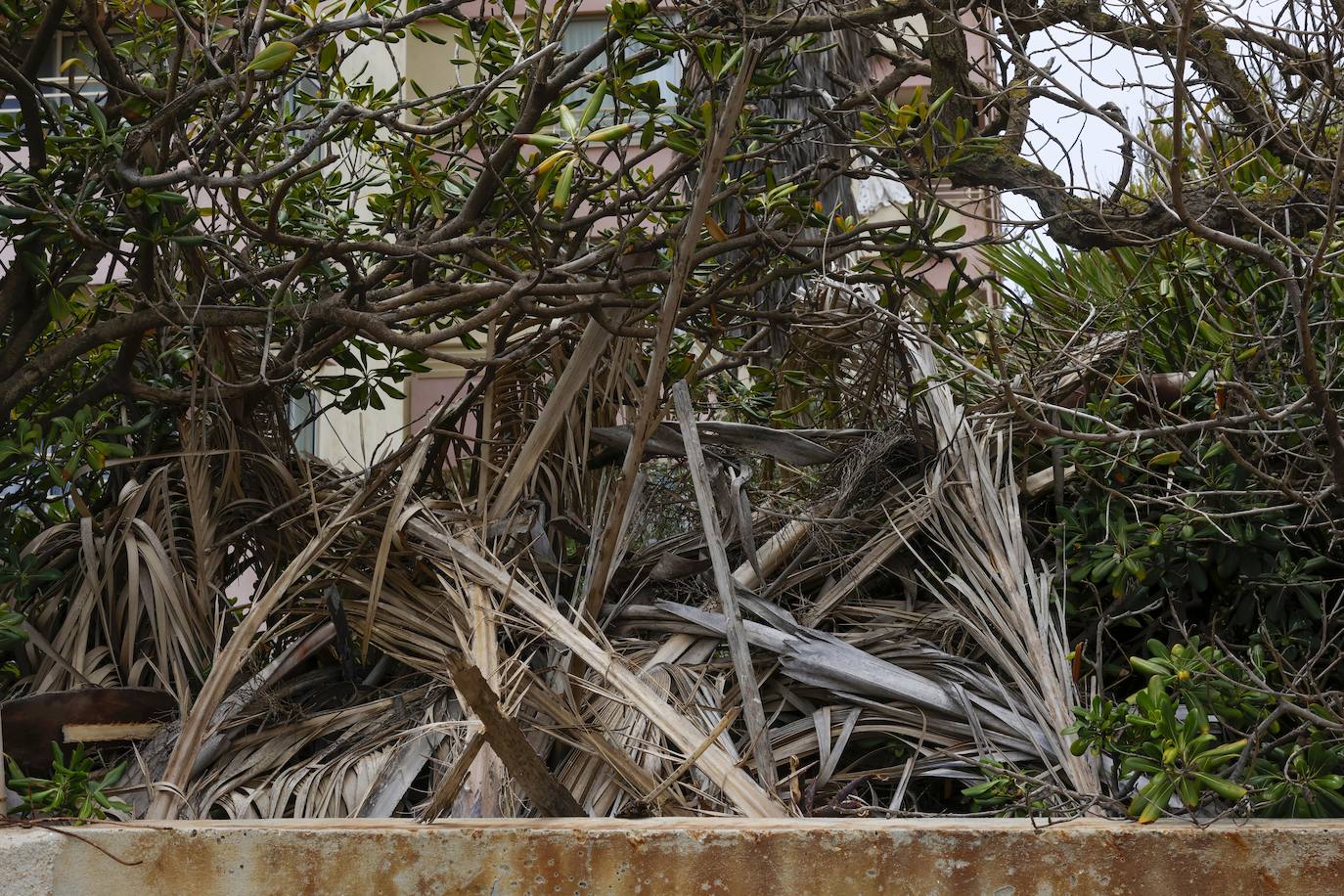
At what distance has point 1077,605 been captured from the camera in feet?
10.4

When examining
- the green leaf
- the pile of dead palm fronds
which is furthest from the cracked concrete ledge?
the green leaf

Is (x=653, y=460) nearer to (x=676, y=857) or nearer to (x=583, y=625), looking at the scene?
(x=583, y=625)

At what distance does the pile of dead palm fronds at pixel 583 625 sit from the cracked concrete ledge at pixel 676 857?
0.16 metres

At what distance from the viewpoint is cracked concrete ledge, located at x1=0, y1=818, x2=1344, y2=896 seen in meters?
2.13

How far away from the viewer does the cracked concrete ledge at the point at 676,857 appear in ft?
7.00

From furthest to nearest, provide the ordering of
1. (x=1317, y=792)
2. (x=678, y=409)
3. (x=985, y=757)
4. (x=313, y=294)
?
1. (x=313, y=294)
2. (x=678, y=409)
3. (x=985, y=757)
4. (x=1317, y=792)

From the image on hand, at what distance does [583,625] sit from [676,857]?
843 millimetres

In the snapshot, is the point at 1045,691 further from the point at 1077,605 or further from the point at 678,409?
the point at 678,409

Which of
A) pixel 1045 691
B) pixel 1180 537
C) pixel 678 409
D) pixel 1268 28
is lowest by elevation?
pixel 1045 691

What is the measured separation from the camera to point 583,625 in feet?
9.67

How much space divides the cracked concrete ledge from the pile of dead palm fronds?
0.16m

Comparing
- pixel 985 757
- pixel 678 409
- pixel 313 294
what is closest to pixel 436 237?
pixel 313 294

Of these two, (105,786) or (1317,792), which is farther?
(105,786)

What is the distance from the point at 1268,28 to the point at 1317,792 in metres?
1.63
